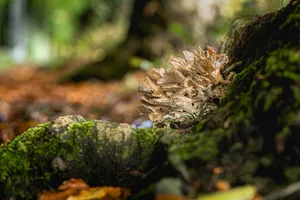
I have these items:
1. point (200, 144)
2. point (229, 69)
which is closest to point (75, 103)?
point (229, 69)

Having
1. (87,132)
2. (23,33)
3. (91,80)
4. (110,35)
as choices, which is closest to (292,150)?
(87,132)

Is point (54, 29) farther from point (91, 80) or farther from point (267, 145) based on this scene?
point (267, 145)

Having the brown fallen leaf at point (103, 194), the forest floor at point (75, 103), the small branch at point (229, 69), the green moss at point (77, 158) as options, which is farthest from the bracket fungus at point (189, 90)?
the forest floor at point (75, 103)

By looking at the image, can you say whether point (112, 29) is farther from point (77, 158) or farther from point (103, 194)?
point (103, 194)

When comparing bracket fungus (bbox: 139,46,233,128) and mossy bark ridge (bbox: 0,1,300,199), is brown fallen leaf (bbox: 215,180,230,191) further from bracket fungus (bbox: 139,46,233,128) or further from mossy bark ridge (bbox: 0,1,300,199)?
bracket fungus (bbox: 139,46,233,128)

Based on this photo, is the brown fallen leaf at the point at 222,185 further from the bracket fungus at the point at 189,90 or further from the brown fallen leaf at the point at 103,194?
the bracket fungus at the point at 189,90
